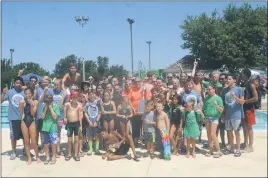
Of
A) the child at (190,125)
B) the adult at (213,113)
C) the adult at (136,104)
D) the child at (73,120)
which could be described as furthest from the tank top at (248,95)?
the child at (73,120)

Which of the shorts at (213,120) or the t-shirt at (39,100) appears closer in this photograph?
the t-shirt at (39,100)

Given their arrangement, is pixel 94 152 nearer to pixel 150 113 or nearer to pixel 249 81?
pixel 150 113

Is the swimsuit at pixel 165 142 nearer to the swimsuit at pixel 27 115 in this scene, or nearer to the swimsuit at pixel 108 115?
the swimsuit at pixel 108 115

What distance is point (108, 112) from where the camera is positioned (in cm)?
646

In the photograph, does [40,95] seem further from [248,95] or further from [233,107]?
[248,95]

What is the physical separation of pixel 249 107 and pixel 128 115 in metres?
2.55

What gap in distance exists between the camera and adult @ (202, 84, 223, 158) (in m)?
6.11

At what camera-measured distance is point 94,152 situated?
261 inches

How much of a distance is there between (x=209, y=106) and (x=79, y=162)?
285 cm

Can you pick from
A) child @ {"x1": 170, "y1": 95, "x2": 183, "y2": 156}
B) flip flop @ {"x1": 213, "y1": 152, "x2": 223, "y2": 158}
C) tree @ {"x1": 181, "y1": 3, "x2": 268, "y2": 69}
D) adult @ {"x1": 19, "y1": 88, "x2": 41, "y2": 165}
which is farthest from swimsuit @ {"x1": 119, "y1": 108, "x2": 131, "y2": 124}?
tree @ {"x1": 181, "y1": 3, "x2": 268, "y2": 69}

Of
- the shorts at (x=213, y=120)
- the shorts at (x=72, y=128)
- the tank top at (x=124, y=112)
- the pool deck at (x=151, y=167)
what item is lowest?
the pool deck at (x=151, y=167)

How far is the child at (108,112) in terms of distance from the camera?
6480 mm

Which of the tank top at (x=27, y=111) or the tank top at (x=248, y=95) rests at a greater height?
the tank top at (x=248, y=95)

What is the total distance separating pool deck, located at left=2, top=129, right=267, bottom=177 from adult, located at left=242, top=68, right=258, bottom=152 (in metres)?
0.27
